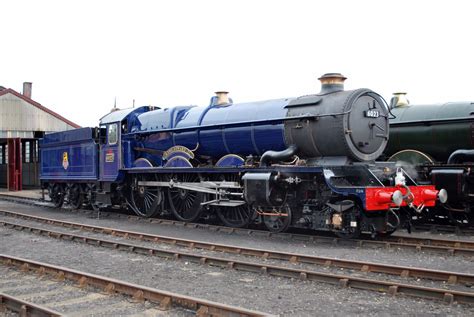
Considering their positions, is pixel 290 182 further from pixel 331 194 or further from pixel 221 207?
pixel 221 207

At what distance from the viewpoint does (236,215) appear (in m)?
12.8

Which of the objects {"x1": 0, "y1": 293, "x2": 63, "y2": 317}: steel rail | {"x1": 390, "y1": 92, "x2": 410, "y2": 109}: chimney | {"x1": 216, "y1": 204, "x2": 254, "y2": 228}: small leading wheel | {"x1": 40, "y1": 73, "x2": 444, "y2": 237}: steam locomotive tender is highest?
{"x1": 390, "y1": 92, "x2": 410, "y2": 109}: chimney

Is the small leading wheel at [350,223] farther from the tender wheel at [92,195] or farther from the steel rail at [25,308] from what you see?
the tender wheel at [92,195]

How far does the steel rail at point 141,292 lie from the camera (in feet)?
17.4

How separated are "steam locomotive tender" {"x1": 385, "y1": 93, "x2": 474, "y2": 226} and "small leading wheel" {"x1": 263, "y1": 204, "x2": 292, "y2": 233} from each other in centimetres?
314

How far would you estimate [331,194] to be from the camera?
10234 mm

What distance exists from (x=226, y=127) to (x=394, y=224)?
15.1 ft

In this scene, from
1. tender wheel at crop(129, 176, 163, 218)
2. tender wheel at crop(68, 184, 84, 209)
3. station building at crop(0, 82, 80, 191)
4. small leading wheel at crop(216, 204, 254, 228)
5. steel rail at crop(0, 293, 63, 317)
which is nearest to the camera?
steel rail at crop(0, 293, 63, 317)

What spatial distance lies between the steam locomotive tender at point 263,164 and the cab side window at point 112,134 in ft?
0.12

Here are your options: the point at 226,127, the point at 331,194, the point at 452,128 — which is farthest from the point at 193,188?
the point at 452,128

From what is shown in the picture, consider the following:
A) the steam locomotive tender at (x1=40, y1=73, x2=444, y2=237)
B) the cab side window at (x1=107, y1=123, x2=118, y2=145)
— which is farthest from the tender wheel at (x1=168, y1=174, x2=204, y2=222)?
the cab side window at (x1=107, y1=123, x2=118, y2=145)

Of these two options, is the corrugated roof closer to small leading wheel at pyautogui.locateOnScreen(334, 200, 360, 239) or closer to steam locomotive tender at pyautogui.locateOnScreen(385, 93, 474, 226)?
steam locomotive tender at pyautogui.locateOnScreen(385, 93, 474, 226)

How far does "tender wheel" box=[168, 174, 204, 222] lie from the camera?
43.8ft

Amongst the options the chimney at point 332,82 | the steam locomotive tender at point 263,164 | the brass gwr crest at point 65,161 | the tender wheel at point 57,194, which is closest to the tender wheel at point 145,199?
the steam locomotive tender at point 263,164
